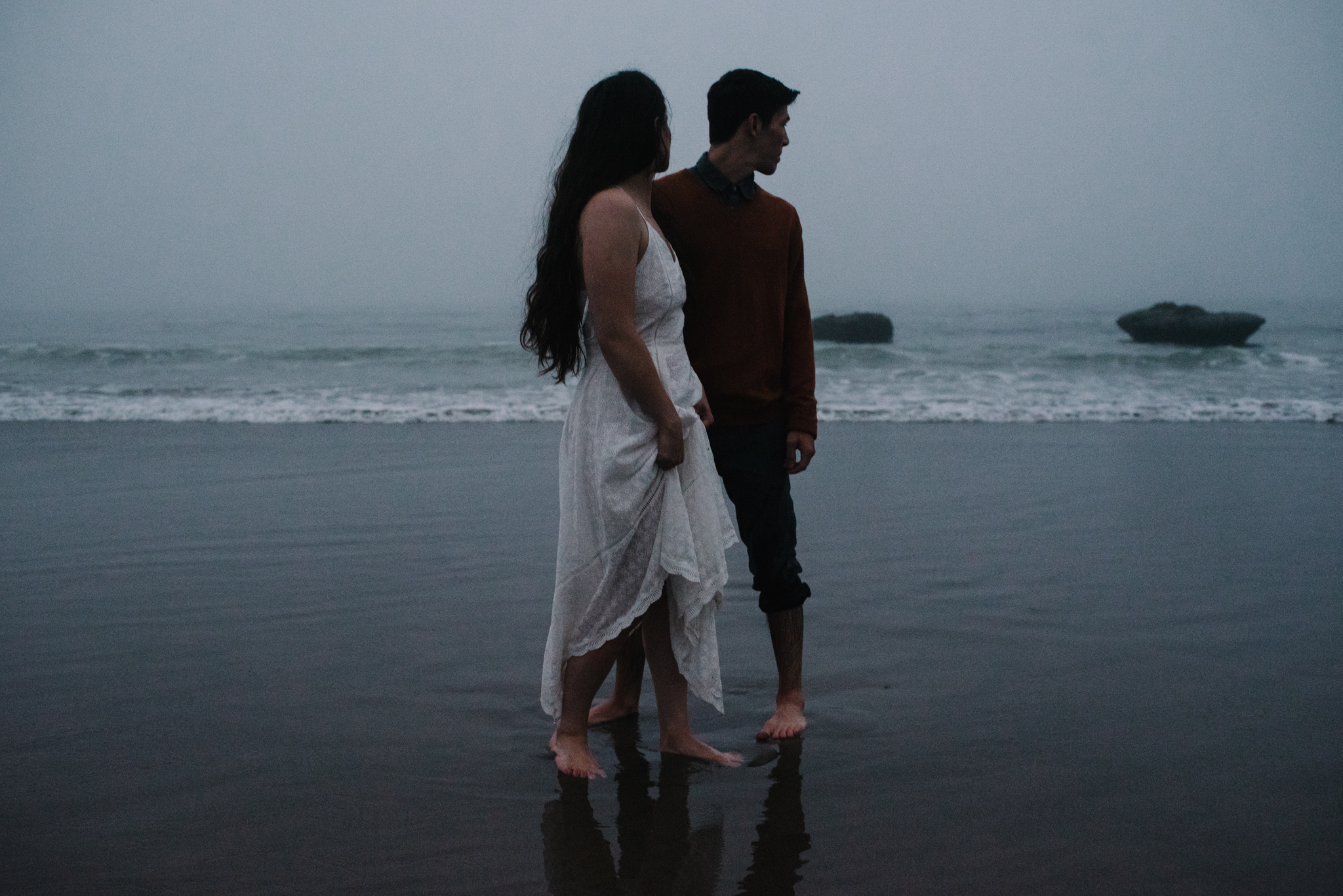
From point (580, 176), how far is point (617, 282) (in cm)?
27

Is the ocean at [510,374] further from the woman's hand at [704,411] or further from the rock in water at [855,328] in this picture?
the woman's hand at [704,411]

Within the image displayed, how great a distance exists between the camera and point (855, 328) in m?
19.8

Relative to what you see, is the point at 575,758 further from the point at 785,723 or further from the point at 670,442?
the point at 670,442

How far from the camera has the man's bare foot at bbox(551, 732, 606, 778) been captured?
2.36 meters

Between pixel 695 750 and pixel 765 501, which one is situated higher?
pixel 765 501

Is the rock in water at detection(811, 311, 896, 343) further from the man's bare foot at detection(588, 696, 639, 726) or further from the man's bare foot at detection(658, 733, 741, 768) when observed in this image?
the man's bare foot at detection(658, 733, 741, 768)

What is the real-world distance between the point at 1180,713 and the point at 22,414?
10810 mm

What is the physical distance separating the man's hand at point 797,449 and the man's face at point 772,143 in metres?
0.65

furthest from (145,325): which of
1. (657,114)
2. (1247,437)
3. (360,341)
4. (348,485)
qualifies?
(657,114)

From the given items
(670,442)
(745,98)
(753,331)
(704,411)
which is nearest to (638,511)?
(670,442)

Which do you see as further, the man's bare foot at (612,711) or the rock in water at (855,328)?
the rock in water at (855,328)

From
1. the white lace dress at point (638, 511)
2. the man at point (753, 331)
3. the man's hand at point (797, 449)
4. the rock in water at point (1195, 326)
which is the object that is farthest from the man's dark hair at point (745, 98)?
the rock in water at point (1195, 326)

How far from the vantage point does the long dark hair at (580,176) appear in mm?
2246

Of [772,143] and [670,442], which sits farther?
[772,143]
